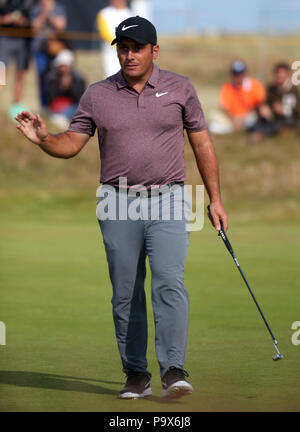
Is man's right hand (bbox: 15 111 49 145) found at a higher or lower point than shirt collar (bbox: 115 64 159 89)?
lower

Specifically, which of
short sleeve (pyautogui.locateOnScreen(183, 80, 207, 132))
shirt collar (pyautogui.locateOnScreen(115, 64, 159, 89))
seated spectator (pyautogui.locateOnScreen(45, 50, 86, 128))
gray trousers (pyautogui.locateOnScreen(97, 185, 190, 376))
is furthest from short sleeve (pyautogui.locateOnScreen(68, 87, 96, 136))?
seated spectator (pyautogui.locateOnScreen(45, 50, 86, 128))

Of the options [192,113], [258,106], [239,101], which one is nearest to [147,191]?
[192,113]

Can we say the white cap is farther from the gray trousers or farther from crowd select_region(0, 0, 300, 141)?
the gray trousers

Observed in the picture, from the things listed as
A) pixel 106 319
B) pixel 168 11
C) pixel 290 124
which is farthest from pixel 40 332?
pixel 168 11

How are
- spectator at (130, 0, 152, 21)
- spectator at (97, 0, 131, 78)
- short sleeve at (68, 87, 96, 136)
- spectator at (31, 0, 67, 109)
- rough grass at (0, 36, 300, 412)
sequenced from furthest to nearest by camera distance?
spectator at (130, 0, 152, 21)
spectator at (31, 0, 67, 109)
spectator at (97, 0, 131, 78)
rough grass at (0, 36, 300, 412)
short sleeve at (68, 87, 96, 136)

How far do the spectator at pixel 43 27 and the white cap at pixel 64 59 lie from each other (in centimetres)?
25

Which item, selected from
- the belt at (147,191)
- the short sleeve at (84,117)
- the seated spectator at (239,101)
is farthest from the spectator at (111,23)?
the belt at (147,191)

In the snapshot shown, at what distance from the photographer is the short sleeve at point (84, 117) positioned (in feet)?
21.0

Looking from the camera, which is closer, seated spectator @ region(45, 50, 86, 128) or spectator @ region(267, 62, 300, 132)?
spectator @ region(267, 62, 300, 132)

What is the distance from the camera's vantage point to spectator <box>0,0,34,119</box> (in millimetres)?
20062

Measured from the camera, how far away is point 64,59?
2016 centimetres

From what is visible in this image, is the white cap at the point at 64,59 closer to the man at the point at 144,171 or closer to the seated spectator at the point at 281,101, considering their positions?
the seated spectator at the point at 281,101

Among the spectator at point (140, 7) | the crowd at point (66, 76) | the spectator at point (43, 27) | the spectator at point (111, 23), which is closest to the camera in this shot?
the crowd at point (66, 76)

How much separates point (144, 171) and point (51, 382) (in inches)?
59.8
